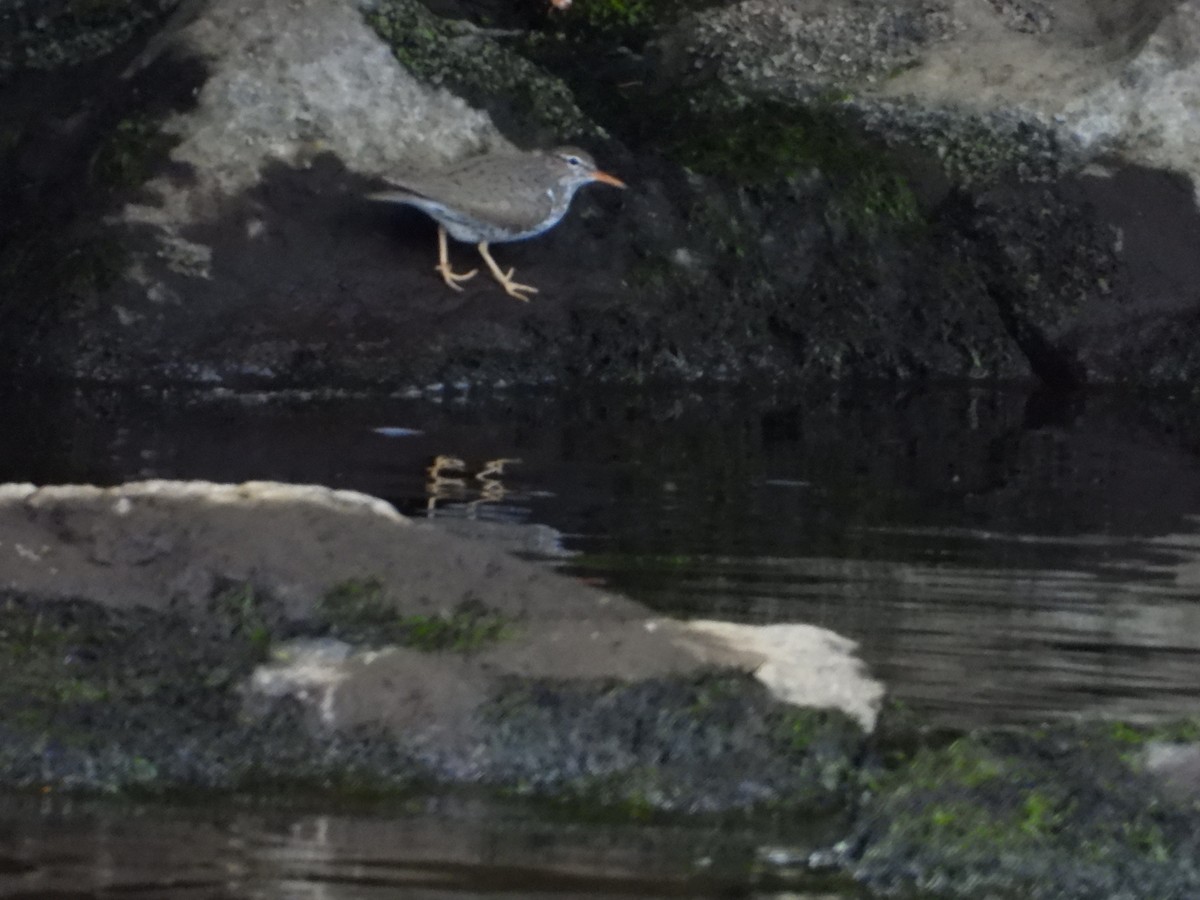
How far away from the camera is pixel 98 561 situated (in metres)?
4.67

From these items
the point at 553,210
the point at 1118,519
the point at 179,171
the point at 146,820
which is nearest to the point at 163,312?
the point at 179,171

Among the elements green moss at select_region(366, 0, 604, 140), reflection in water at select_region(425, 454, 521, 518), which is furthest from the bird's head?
reflection in water at select_region(425, 454, 521, 518)

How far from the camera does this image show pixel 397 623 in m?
4.49

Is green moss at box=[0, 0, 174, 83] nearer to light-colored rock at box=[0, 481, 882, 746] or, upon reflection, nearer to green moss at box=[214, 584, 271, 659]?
light-colored rock at box=[0, 481, 882, 746]

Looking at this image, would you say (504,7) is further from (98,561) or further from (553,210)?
(98,561)

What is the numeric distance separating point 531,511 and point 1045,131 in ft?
17.1

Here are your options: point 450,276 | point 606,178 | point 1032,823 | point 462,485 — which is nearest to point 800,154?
point 606,178

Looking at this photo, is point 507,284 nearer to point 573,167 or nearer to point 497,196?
point 497,196

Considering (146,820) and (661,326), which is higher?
(661,326)

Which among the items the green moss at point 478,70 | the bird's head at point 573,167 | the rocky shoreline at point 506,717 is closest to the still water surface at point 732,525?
the rocky shoreline at point 506,717

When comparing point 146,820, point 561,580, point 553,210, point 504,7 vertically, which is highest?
point 504,7

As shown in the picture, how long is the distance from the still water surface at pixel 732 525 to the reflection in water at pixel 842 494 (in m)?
0.02

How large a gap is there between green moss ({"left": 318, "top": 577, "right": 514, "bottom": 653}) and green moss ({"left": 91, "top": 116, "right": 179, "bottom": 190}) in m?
5.67

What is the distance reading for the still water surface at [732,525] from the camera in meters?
3.70
